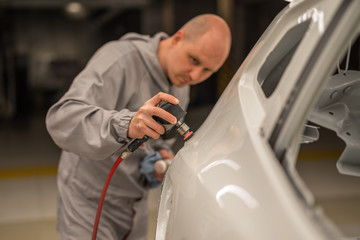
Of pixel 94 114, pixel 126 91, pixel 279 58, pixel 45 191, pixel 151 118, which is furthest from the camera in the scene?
pixel 45 191

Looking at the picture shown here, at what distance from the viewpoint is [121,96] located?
1.77 metres

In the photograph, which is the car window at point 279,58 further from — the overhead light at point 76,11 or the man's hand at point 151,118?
the overhead light at point 76,11

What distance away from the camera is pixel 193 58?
182 centimetres

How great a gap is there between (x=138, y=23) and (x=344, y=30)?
9.75 m

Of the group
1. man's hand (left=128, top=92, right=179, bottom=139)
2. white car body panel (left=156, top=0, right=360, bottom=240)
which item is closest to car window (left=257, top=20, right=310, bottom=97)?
white car body panel (left=156, top=0, right=360, bottom=240)

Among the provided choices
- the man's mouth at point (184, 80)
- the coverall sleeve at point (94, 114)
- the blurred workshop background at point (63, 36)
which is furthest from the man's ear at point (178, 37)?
the blurred workshop background at point (63, 36)

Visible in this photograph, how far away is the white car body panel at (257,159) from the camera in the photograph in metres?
0.74

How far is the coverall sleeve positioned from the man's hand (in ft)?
0.15

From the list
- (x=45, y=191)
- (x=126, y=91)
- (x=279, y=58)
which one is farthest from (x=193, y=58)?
(x=45, y=191)

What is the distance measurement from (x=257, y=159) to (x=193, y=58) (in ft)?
3.46

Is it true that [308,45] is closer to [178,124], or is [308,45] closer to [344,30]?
[344,30]

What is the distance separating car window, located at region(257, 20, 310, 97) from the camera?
103cm

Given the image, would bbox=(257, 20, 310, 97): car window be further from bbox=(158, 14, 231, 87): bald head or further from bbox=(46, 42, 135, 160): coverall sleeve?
bbox=(158, 14, 231, 87): bald head

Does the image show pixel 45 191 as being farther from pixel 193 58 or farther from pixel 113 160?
pixel 193 58
